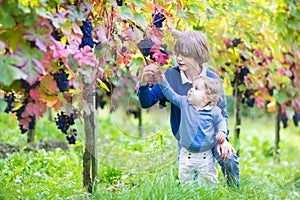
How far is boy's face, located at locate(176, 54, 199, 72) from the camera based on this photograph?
153 inches

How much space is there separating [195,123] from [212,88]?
0.25m

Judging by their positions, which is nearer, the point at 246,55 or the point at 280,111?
the point at 246,55

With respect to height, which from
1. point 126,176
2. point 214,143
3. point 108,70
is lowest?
point 126,176

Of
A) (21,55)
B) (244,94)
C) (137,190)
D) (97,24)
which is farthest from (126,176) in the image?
(244,94)

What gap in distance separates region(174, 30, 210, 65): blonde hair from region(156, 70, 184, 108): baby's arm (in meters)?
0.19

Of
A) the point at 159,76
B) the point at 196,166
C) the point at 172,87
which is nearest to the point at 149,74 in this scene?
the point at 159,76

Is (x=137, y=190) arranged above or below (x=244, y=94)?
below

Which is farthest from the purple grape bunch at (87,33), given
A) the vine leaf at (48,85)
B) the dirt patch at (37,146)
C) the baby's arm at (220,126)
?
the dirt patch at (37,146)

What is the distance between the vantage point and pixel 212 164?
4.05m

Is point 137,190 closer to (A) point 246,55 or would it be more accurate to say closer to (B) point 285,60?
(A) point 246,55

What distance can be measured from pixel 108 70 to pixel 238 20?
1.85 m

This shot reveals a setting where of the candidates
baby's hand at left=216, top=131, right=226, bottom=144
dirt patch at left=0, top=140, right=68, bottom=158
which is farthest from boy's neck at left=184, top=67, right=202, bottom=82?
dirt patch at left=0, top=140, right=68, bottom=158

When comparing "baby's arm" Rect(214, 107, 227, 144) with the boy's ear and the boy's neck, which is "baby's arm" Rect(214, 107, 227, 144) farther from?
the boy's neck

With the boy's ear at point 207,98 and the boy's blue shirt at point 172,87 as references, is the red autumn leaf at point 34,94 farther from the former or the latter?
the boy's ear at point 207,98
